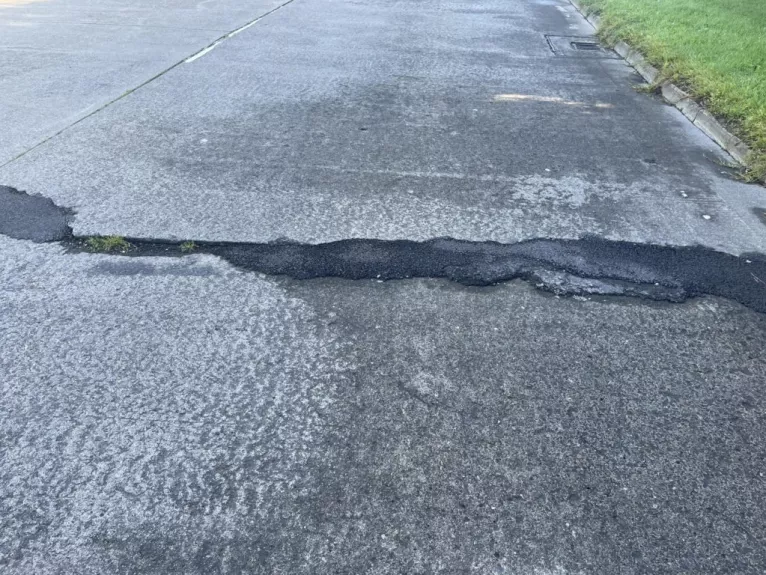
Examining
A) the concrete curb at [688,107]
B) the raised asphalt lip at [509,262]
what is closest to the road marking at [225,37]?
the raised asphalt lip at [509,262]

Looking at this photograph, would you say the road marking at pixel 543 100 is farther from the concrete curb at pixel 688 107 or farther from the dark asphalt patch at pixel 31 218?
the dark asphalt patch at pixel 31 218

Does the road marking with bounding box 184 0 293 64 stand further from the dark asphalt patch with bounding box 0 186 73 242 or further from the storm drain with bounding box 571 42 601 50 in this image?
the storm drain with bounding box 571 42 601 50

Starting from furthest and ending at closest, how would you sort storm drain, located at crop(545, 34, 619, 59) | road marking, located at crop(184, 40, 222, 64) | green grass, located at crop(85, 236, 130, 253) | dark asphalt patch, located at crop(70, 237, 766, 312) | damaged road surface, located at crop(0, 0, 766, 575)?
storm drain, located at crop(545, 34, 619, 59)
road marking, located at crop(184, 40, 222, 64)
green grass, located at crop(85, 236, 130, 253)
dark asphalt patch, located at crop(70, 237, 766, 312)
damaged road surface, located at crop(0, 0, 766, 575)

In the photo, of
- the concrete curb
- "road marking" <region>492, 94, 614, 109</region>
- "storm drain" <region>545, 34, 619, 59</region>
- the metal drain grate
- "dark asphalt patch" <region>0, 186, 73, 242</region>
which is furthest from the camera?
the metal drain grate

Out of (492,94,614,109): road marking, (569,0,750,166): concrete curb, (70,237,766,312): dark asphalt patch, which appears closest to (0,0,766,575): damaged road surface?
(70,237,766,312): dark asphalt patch

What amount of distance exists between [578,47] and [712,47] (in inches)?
107

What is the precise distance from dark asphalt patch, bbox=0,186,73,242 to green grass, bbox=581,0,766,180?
578cm

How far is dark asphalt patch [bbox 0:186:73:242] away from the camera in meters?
4.56

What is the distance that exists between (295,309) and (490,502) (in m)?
1.70

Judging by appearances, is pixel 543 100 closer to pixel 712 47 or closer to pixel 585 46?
pixel 712 47

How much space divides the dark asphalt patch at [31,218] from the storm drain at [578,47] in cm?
884

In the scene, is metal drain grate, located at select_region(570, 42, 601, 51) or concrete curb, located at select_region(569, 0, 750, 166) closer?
concrete curb, located at select_region(569, 0, 750, 166)

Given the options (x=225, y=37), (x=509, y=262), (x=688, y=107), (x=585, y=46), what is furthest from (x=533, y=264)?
(x=225, y=37)

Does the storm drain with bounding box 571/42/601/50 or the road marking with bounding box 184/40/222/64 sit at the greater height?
the storm drain with bounding box 571/42/601/50
